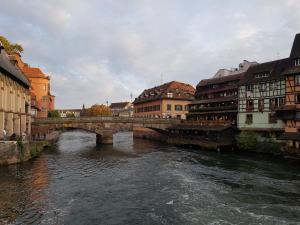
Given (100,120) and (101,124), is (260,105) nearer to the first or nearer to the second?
(100,120)

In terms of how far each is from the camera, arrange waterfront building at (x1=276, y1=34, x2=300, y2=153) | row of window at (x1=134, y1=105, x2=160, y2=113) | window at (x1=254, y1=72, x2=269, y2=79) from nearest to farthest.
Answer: waterfront building at (x1=276, y1=34, x2=300, y2=153)
window at (x1=254, y1=72, x2=269, y2=79)
row of window at (x1=134, y1=105, x2=160, y2=113)

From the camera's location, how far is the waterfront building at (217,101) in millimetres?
56253

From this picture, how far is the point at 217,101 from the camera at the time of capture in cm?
6062

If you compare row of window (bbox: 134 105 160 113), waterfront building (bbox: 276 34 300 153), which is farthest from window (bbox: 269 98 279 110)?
row of window (bbox: 134 105 160 113)

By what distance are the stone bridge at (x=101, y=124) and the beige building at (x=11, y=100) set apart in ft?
21.3

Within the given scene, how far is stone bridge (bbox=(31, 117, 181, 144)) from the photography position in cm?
5938

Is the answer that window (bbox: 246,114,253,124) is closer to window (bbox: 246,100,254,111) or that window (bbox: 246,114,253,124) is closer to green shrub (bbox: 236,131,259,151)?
window (bbox: 246,100,254,111)

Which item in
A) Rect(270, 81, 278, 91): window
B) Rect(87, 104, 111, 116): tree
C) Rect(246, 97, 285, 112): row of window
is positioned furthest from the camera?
Rect(87, 104, 111, 116): tree

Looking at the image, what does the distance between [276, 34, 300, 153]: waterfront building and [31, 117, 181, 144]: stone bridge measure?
28.2 metres

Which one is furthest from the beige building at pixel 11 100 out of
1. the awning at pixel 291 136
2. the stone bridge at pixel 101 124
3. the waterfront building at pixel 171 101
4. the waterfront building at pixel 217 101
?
the waterfront building at pixel 171 101

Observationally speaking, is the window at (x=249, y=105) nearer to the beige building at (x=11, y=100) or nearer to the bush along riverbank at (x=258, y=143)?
the bush along riverbank at (x=258, y=143)

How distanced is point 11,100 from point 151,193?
28.3 meters

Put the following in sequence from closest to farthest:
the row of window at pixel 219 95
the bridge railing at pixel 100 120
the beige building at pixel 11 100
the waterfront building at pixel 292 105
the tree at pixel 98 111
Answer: the beige building at pixel 11 100 < the waterfront building at pixel 292 105 < the bridge railing at pixel 100 120 < the row of window at pixel 219 95 < the tree at pixel 98 111

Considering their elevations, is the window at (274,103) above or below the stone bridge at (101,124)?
above
